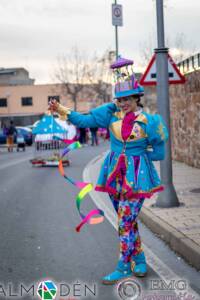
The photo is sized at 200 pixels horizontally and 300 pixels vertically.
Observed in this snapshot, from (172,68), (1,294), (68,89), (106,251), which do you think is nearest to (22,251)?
(106,251)

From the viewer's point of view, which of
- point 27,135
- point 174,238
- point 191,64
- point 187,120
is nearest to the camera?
point 174,238

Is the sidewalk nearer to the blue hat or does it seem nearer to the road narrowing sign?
the blue hat

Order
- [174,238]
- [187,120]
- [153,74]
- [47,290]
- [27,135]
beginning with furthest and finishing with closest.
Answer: [27,135] < [187,120] < [153,74] < [174,238] < [47,290]

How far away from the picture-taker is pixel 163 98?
909cm

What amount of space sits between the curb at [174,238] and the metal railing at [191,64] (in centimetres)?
730

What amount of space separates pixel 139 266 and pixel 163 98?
407 centimetres

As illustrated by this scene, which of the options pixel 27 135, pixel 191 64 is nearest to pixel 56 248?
pixel 191 64

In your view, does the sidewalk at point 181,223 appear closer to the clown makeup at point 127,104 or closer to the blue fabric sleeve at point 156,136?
the blue fabric sleeve at point 156,136

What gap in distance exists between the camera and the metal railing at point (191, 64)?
14.9m

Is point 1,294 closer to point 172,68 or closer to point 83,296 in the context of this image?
point 83,296

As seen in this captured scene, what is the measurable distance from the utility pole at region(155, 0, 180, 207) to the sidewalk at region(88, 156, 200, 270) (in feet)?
0.68

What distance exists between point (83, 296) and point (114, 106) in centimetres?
188

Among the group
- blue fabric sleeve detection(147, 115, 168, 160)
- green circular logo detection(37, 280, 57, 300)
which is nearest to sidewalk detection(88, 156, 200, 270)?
blue fabric sleeve detection(147, 115, 168, 160)

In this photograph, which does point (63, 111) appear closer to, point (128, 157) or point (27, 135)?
point (128, 157)
